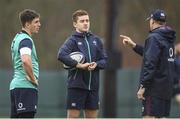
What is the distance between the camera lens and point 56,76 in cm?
2961

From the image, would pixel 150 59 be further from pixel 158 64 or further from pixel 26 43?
pixel 26 43

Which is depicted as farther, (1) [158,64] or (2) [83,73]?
(2) [83,73]

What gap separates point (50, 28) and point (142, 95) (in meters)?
22.4

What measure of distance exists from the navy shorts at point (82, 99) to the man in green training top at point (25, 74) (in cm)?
110

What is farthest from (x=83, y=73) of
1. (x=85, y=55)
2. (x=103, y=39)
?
(x=103, y=39)

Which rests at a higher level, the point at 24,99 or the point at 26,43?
the point at 26,43

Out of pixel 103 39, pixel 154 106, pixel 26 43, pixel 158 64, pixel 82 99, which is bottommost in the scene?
pixel 154 106

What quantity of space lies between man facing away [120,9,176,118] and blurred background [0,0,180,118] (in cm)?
1287

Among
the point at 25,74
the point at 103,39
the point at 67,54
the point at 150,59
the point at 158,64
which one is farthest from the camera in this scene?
A: the point at 103,39

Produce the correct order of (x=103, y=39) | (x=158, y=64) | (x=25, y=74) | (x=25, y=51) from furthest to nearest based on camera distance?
(x=103, y=39)
(x=158, y=64)
(x=25, y=74)
(x=25, y=51)

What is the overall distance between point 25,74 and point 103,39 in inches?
679

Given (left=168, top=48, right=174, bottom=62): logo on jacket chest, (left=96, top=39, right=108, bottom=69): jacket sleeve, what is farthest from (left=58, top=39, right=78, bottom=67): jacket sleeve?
(left=168, top=48, right=174, bottom=62): logo on jacket chest

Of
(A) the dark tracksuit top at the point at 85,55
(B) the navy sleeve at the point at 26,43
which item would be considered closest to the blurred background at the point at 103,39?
(A) the dark tracksuit top at the point at 85,55

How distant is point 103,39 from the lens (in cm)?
2828
